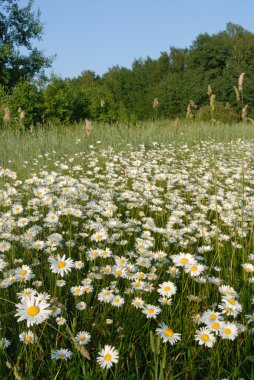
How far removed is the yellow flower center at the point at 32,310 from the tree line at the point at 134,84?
243 centimetres

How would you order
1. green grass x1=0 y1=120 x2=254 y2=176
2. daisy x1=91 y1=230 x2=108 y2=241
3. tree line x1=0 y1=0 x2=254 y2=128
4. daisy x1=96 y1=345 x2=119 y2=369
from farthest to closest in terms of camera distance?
tree line x1=0 y1=0 x2=254 y2=128 → green grass x1=0 y1=120 x2=254 y2=176 → daisy x1=91 y1=230 x2=108 y2=241 → daisy x1=96 y1=345 x2=119 y2=369

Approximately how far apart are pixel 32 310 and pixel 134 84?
43819mm

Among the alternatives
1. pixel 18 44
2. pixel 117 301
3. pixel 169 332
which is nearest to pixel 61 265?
pixel 117 301

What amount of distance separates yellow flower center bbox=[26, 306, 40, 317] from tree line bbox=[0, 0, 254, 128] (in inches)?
95.6

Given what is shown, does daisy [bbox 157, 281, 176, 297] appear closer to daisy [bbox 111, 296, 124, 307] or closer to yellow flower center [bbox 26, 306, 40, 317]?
daisy [bbox 111, 296, 124, 307]

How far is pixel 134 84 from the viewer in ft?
140

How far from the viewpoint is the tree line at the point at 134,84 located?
12.8 metres

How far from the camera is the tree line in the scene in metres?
12.8

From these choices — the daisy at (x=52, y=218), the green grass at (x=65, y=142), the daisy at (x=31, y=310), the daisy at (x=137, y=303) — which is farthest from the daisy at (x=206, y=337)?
the green grass at (x=65, y=142)

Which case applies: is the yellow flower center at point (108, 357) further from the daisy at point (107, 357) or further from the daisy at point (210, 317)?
the daisy at point (210, 317)

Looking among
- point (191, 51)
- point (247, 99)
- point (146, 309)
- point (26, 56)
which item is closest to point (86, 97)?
point (26, 56)

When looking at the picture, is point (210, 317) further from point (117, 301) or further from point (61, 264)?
point (61, 264)

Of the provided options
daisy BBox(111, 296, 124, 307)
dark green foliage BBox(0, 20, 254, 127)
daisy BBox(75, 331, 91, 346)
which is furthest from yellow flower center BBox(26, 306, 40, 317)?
dark green foliage BBox(0, 20, 254, 127)

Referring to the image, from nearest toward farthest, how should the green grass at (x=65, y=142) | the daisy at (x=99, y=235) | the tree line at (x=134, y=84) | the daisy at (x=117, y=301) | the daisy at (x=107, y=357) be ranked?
the daisy at (x=107, y=357) < the daisy at (x=117, y=301) < the daisy at (x=99, y=235) < the green grass at (x=65, y=142) < the tree line at (x=134, y=84)
